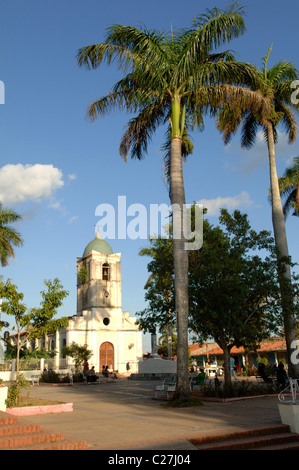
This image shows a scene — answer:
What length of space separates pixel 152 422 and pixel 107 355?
3917cm

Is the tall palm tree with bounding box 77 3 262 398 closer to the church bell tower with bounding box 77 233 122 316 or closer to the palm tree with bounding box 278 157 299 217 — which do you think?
the palm tree with bounding box 278 157 299 217

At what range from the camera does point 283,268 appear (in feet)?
60.8

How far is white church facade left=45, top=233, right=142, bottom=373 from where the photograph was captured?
4775cm

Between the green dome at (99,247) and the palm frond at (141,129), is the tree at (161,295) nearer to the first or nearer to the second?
the palm frond at (141,129)

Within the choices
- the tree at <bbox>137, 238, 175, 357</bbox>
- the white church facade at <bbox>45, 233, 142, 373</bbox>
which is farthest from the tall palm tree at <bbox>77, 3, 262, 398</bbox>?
the white church facade at <bbox>45, 233, 142, 373</bbox>

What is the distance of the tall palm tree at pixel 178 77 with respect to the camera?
14.4 metres

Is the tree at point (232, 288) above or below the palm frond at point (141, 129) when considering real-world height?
below

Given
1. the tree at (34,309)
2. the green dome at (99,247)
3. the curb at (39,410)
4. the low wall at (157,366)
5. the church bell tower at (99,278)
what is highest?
the green dome at (99,247)

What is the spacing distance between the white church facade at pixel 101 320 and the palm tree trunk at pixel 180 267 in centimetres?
3437

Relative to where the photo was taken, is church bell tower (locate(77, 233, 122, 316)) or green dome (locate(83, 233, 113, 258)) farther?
green dome (locate(83, 233, 113, 258))

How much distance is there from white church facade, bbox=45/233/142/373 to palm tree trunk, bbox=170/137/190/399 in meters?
34.4

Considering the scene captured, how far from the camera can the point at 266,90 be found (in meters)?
20.9

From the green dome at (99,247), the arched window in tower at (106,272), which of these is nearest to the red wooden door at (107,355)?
the arched window in tower at (106,272)

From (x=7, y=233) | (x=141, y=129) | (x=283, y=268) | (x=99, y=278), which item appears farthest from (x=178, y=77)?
(x=99, y=278)
